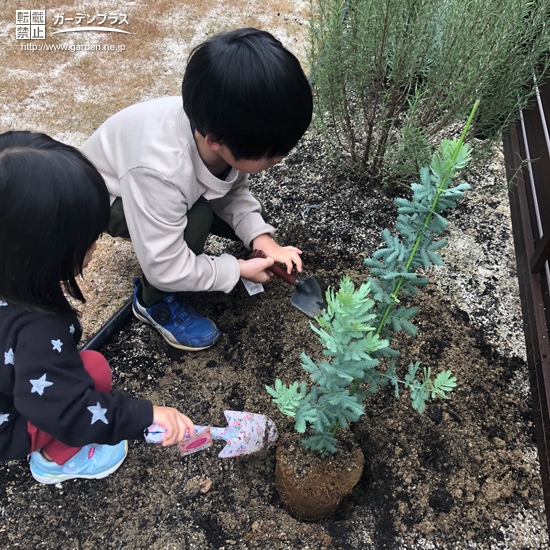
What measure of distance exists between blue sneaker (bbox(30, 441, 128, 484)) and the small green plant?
64cm

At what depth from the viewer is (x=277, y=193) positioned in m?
2.38

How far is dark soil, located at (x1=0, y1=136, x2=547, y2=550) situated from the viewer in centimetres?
147

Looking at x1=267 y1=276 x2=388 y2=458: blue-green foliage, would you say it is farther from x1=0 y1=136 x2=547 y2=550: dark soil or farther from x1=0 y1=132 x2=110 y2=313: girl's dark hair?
x1=0 y1=132 x2=110 y2=313: girl's dark hair

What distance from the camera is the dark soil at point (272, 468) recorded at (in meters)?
1.47

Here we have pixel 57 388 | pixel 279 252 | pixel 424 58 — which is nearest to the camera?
pixel 57 388

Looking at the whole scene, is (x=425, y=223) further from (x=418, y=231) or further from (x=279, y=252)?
(x=279, y=252)

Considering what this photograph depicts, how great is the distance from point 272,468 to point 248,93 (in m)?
1.13

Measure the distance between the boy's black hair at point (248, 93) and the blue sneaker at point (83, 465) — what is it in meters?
0.98

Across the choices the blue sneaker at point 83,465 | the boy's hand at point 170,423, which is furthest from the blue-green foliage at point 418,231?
the blue sneaker at point 83,465

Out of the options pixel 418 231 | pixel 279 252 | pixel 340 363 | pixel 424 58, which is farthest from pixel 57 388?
pixel 424 58

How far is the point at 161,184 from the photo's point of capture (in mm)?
1543

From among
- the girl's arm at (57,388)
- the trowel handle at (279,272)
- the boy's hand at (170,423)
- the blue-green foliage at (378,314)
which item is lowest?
the boy's hand at (170,423)

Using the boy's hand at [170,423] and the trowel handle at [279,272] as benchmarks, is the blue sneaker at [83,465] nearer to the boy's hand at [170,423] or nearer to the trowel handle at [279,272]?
the boy's hand at [170,423]

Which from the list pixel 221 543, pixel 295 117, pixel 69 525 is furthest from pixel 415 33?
pixel 69 525
